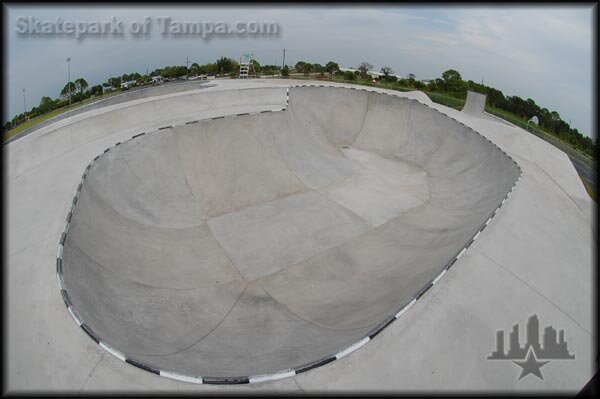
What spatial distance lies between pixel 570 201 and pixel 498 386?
8.26m

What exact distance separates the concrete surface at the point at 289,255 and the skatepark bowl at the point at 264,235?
0.19 ft

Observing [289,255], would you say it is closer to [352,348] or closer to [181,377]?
[352,348]

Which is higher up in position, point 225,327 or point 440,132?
point 440,132

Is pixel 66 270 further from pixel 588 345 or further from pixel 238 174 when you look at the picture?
pixel 588 345

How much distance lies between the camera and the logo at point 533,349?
18.8 ft

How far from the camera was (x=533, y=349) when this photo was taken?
6.07 meters

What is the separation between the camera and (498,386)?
207 inches

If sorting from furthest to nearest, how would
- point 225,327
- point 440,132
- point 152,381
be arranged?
point 440,132 → point 225,327 → point 152,381

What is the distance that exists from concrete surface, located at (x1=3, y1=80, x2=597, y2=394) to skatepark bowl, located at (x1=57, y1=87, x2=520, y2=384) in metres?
0.06

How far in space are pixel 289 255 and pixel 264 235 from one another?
1.15 meters

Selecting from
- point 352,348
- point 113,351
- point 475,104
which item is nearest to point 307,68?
point 475,104

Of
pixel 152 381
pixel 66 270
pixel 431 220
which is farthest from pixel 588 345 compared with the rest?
pixel 66 270

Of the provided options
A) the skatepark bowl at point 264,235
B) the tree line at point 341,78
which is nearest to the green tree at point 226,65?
the tree line at point 341,78

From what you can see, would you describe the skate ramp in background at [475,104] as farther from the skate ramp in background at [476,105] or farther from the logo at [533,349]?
the logo at [533,349]
